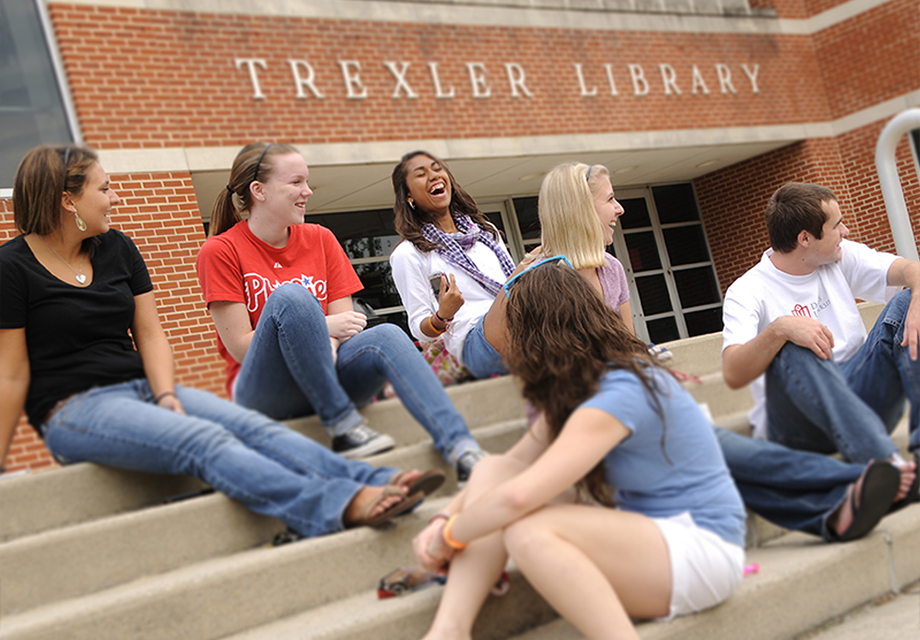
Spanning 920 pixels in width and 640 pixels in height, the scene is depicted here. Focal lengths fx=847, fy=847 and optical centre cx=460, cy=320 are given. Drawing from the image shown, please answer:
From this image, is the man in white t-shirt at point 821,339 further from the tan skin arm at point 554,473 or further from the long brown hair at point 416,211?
the long brown hair at point 416,211

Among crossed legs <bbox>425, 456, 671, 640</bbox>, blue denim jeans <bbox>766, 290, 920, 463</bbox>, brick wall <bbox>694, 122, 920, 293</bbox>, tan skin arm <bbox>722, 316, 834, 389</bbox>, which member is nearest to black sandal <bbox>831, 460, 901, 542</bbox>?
blue denim jeans <bbox>766, 290, 920, 463</bbox>

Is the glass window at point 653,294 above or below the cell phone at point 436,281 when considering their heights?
below

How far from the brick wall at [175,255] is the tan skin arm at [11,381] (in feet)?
14.5

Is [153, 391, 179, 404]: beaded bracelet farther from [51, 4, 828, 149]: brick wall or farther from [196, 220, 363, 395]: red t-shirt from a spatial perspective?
[51, 4, 828, 149]: brick wall

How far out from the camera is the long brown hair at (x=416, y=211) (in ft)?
13.8

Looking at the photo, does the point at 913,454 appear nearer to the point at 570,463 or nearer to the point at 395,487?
the point at 570,463

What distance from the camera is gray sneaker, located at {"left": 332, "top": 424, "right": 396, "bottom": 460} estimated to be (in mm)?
3090

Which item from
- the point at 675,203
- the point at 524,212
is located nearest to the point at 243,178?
the point at 524,212

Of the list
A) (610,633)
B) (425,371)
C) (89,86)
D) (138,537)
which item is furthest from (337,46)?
(610,633)

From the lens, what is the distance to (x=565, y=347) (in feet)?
7.54

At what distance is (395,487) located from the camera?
2.53 metres

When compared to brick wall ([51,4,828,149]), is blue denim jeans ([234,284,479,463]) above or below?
below

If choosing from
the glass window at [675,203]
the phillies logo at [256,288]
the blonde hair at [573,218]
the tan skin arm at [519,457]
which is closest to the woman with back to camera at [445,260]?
the blonde hair at [573,218]

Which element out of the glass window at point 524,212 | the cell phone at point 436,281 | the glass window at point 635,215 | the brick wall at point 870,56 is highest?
the brick wall at point 870,56
